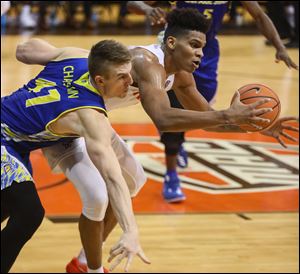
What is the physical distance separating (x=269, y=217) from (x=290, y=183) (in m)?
0.90

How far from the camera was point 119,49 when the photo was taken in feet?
12.6

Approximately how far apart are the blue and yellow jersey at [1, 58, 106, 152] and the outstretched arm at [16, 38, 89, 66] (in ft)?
0.21

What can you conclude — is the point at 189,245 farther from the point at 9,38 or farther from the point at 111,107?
the point at 9,38

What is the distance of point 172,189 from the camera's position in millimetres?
6605

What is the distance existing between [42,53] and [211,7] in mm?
2077

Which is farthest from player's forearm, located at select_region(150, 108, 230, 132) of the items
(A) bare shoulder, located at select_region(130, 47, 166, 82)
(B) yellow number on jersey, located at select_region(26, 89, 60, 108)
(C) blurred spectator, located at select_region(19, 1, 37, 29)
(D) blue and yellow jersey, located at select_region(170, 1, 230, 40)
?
(C) blurred spectator, located at select_region(19, 1, 37, 29)

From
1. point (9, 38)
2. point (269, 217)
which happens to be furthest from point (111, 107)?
point (9, 38)

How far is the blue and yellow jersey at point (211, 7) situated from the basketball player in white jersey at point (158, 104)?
1.70 metres

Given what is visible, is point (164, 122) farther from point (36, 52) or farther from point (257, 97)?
point (36, 52)

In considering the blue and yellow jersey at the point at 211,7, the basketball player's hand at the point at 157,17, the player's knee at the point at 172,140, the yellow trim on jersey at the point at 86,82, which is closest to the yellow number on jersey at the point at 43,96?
the yellow trim on jersey at the point at 86,82

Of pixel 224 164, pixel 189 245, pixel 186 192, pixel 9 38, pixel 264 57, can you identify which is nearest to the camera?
pixel 189 245

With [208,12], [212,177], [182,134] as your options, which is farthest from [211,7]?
[212,177]

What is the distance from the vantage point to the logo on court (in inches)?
279

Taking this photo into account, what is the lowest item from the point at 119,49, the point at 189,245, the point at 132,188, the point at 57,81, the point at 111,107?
the point at 189,245
